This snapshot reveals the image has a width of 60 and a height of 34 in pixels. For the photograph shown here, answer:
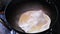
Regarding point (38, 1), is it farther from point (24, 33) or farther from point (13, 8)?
point (24, 33)

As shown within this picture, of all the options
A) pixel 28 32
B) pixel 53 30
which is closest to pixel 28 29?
→ pixel 28 32

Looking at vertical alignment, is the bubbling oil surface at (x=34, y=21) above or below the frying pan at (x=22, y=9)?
below

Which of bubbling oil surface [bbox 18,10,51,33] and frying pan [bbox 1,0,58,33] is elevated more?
frying pan [bbox 1,0,58,33]
